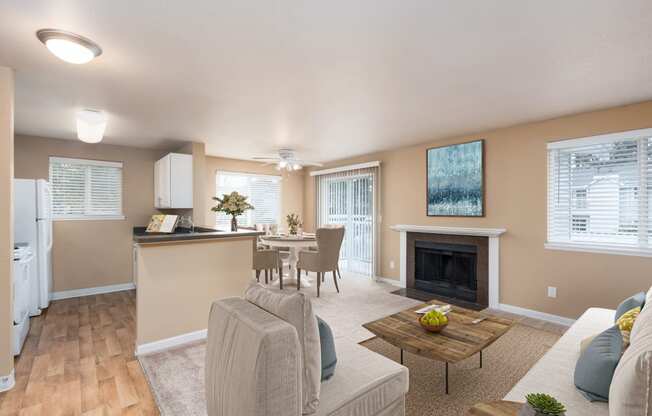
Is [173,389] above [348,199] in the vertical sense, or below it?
below

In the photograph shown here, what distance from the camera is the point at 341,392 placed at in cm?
146

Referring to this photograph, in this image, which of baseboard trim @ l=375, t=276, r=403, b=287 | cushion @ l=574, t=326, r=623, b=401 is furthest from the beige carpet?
baseboard trim @ l=375, t=276, r=403, b=287

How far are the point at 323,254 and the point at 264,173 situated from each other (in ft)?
9.33

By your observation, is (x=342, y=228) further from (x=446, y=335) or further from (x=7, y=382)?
(x=7, y=382)

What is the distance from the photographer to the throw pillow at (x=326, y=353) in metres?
1.54

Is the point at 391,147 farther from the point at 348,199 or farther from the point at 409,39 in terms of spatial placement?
the point at 409,39

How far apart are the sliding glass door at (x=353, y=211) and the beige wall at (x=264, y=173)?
0.62m

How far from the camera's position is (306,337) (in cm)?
137

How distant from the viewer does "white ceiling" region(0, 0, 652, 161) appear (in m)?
1.66

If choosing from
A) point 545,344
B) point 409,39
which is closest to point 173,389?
point 409,39

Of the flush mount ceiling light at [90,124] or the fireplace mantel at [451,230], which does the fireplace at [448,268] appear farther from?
the flush mount ceiling light at [90,124]

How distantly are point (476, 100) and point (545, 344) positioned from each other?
2478 millimetres

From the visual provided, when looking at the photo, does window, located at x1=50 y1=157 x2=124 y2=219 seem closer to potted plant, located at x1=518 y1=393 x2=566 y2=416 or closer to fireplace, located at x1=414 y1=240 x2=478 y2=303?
fireplace, located at x1=414 y1=240 x2=478 y2=303

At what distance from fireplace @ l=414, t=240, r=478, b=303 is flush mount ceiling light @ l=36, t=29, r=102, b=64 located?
451cm
